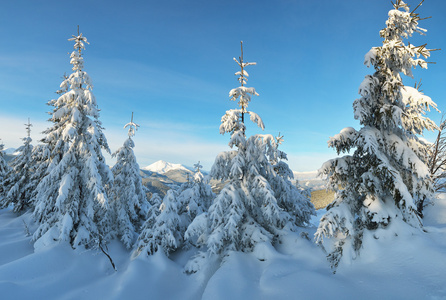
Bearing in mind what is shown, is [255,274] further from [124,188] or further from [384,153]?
[124,188]

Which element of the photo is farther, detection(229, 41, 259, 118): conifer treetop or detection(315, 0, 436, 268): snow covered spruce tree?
detection(229, 41, 259, 118): conifer treetop

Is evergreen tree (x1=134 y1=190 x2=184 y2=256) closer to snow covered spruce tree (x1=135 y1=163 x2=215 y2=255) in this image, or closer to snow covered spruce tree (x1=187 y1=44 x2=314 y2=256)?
snow covered spruce tree (x1=135 y1=163 x2=215 y2=255)

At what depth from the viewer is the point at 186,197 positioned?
1792 cm

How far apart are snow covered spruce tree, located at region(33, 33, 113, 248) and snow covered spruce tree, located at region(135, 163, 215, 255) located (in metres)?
3.16

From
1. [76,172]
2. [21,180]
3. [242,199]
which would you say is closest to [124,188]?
[76,172]

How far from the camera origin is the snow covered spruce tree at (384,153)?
7.61 metres

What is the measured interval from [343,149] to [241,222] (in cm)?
660

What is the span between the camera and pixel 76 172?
47.1 feet

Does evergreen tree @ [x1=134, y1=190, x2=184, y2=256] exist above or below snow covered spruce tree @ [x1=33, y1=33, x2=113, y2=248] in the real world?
below

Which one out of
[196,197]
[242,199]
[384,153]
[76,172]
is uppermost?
[384,153]

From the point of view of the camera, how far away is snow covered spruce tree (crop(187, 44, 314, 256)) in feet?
37.4

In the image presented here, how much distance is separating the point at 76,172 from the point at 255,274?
1244 cm

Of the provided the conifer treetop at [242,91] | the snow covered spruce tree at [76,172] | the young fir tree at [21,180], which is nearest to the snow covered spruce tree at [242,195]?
the conifer treetop at [242,91]

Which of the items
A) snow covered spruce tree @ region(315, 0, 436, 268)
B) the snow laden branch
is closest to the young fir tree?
the snow laden branch
